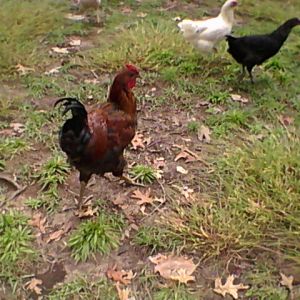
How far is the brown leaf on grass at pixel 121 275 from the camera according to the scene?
10.3 feet

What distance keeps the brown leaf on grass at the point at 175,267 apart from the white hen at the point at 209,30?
2.77 metres

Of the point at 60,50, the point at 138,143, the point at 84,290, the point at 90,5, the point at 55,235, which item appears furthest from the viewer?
the point at 90,5

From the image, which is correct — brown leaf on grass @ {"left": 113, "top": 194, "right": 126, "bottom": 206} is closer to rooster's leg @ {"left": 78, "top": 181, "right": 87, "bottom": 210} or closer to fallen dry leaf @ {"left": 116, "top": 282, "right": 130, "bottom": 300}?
rooster's leg @ {"left": 78, "top": 181, "right": 87, "bottom": 210}

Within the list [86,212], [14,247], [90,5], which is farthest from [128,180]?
[90,5]

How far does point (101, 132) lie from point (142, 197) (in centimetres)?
69

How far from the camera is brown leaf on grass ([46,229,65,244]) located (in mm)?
3426

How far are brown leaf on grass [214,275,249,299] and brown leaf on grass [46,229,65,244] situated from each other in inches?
40.2

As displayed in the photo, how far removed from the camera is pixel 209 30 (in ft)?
17.6

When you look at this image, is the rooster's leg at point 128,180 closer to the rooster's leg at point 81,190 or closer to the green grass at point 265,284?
the rooster's leg at point 81,190

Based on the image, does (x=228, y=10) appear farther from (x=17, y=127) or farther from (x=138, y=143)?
(x=17, y=127)

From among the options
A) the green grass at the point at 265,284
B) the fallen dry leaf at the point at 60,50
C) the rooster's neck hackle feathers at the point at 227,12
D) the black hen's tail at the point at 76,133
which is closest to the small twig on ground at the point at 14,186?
the black hen's tail at the point at 76,133

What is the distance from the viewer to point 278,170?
3771mm

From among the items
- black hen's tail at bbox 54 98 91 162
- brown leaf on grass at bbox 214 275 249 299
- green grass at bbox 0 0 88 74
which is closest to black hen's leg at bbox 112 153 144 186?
black hen's tail at bbox 54 98 91 162

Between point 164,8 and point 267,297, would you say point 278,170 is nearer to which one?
point 267,297
